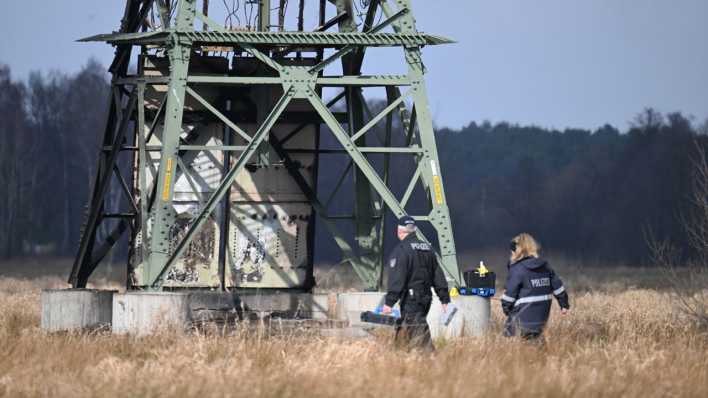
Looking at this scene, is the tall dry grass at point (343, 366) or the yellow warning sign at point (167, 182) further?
the yellow warning sign at point (167, 182)

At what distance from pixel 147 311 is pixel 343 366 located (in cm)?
555

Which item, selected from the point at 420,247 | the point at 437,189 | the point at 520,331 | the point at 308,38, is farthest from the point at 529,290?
the point at 308,38

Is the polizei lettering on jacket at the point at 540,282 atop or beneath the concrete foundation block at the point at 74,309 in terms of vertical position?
atop

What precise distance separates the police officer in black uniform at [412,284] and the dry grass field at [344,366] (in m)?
0.36

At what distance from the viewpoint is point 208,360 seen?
14.5 meters

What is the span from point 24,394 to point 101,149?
10105mm

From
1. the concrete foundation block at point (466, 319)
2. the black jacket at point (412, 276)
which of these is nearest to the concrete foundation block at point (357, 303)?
the concrete foundation block at point (466, 319)

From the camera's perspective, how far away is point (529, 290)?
610 inches

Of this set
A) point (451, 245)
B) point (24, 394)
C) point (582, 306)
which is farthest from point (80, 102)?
point (24, 394)

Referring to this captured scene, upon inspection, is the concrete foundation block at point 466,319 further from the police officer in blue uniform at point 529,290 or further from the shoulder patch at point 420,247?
the shoulder patch at point 420,247

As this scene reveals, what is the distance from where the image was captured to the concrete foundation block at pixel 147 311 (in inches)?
714

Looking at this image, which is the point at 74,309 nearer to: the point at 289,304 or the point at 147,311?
the point at 147,311

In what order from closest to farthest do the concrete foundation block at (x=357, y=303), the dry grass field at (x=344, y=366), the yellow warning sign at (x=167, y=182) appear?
1. the dry grass field at (x=344, y=366)
2. the yellow warning sign at (x=167, y=182)
3. the concrete foundation block at (x=357, y=303)

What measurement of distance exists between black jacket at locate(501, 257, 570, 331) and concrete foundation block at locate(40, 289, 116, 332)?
289 inches
